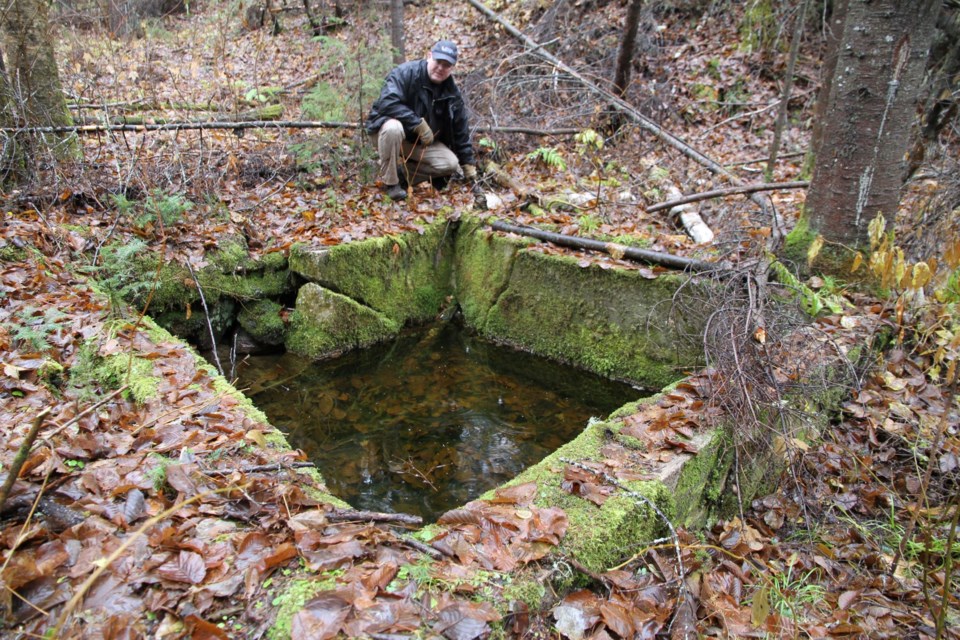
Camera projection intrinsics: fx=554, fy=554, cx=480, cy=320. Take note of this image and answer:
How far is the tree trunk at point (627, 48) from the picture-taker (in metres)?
7.95

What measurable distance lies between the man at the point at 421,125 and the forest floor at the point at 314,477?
0.30m

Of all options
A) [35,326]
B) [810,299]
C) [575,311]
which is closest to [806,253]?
[810,299]

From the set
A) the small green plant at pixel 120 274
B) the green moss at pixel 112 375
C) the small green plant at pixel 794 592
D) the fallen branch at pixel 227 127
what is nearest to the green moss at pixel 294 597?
the green moss at pixel 112 375

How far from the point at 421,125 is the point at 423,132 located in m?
0.09

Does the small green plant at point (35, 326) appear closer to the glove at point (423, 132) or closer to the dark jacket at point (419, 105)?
the dark jacket at point (419, 105)

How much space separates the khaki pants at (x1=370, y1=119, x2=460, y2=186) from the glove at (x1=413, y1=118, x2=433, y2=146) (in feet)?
0.25

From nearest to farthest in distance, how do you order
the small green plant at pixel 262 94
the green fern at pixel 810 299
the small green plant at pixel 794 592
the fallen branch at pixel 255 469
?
the fallen branch at pixel 255 469 < the small green plant at pixel 794 592 < the green fern at pixel 810 299 < the small green plant at pixel 262 94

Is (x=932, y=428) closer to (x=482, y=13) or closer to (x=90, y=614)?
(x=90, y=614)

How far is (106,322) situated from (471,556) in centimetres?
266

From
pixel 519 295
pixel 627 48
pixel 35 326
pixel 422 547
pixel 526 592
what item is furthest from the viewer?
pixel 627 48

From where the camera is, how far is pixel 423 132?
584 centimetres

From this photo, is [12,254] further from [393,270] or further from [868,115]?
[868,115]

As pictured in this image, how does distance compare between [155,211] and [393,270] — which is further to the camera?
[393,270]

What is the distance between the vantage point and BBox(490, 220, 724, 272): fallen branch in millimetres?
4018
